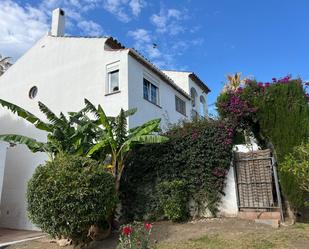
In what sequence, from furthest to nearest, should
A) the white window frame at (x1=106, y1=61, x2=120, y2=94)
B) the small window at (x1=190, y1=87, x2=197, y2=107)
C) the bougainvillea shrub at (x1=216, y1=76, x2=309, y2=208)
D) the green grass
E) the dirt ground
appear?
the small window at (x1=190, y1=87, x2=197, y2=107)
the white window frame at (x1=106, y1=61, x2=120, y2=94)
the bougainvillea shrub at (x1=216, y1=76, x2=309, y2=208)
the dirt ground
the green grass

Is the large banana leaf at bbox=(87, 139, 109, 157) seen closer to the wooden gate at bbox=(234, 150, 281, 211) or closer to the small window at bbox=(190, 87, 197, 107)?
the wooden gate at bbox=(234, 150, 281, 211)

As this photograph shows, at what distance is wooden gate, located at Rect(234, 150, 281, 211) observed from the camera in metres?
10.8


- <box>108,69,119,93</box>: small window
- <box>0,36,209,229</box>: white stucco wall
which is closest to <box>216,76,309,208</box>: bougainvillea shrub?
<box>0,36,209,229</box>: white stucco wall

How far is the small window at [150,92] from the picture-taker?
55.2 ft

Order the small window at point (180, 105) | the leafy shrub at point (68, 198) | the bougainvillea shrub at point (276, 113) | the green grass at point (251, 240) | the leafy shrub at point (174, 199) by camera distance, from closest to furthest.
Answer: the green grass at point (251, 240) → the leafy shrub at point (68, 198) → the bougainvillea shrub at point (276, 113) → the leafy shrub at point (174, 199) → the small window at point (180, 105)

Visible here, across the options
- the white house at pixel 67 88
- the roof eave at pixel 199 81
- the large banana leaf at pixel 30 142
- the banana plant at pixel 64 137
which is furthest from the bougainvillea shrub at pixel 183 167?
the roof eave at pixel 199 81

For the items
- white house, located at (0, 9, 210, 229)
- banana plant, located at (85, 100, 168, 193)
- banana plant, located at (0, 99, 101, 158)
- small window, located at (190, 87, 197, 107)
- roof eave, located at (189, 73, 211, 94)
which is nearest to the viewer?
banana plant, located at (85, 100, 168, 193)

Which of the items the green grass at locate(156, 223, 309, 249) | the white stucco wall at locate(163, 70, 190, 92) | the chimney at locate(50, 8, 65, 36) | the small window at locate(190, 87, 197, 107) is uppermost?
the chimney at locate(50, 8, 65, 36)

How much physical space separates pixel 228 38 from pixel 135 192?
864 cm

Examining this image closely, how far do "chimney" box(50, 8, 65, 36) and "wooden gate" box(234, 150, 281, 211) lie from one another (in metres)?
14.4

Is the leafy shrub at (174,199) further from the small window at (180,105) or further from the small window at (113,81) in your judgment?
the small window at (180,105)

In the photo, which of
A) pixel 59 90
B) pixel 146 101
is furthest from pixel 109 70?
pixel 59 90

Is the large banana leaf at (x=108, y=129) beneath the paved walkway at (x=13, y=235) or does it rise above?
above

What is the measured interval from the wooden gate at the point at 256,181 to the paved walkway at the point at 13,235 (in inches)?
371
